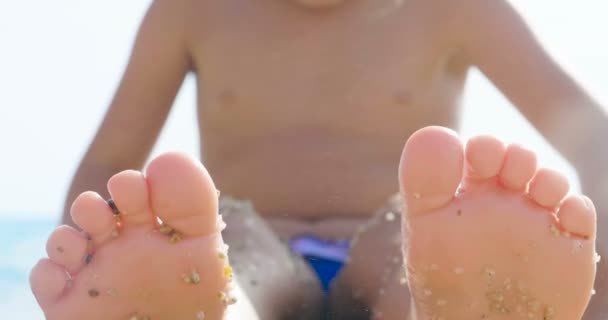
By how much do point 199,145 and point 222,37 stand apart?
176 mm

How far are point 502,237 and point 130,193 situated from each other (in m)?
0.33

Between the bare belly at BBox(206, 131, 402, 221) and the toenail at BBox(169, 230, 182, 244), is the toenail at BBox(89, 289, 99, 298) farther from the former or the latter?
the bare belly at BBox(206, 131, 402, 221)

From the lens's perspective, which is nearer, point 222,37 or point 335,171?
point 335,171

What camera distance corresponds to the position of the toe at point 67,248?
2.41ft

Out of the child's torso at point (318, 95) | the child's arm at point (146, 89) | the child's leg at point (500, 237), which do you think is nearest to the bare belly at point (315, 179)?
the child's torso at point (318, 95)

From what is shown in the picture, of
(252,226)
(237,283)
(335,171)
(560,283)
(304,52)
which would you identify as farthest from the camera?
(304,52)

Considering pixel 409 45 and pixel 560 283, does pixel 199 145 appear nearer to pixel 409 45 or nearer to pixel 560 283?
pixel 409 45

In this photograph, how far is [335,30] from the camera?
52.0 inches

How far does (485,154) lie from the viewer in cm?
73

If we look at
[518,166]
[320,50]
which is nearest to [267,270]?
[518,166]

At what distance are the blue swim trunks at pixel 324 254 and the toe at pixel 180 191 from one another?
343 mm

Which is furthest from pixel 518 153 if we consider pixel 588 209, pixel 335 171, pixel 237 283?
pixel 335 171

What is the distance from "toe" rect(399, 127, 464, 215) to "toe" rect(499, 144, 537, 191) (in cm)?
4

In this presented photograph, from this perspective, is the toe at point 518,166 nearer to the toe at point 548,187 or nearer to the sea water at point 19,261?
the toe at point 548,187
